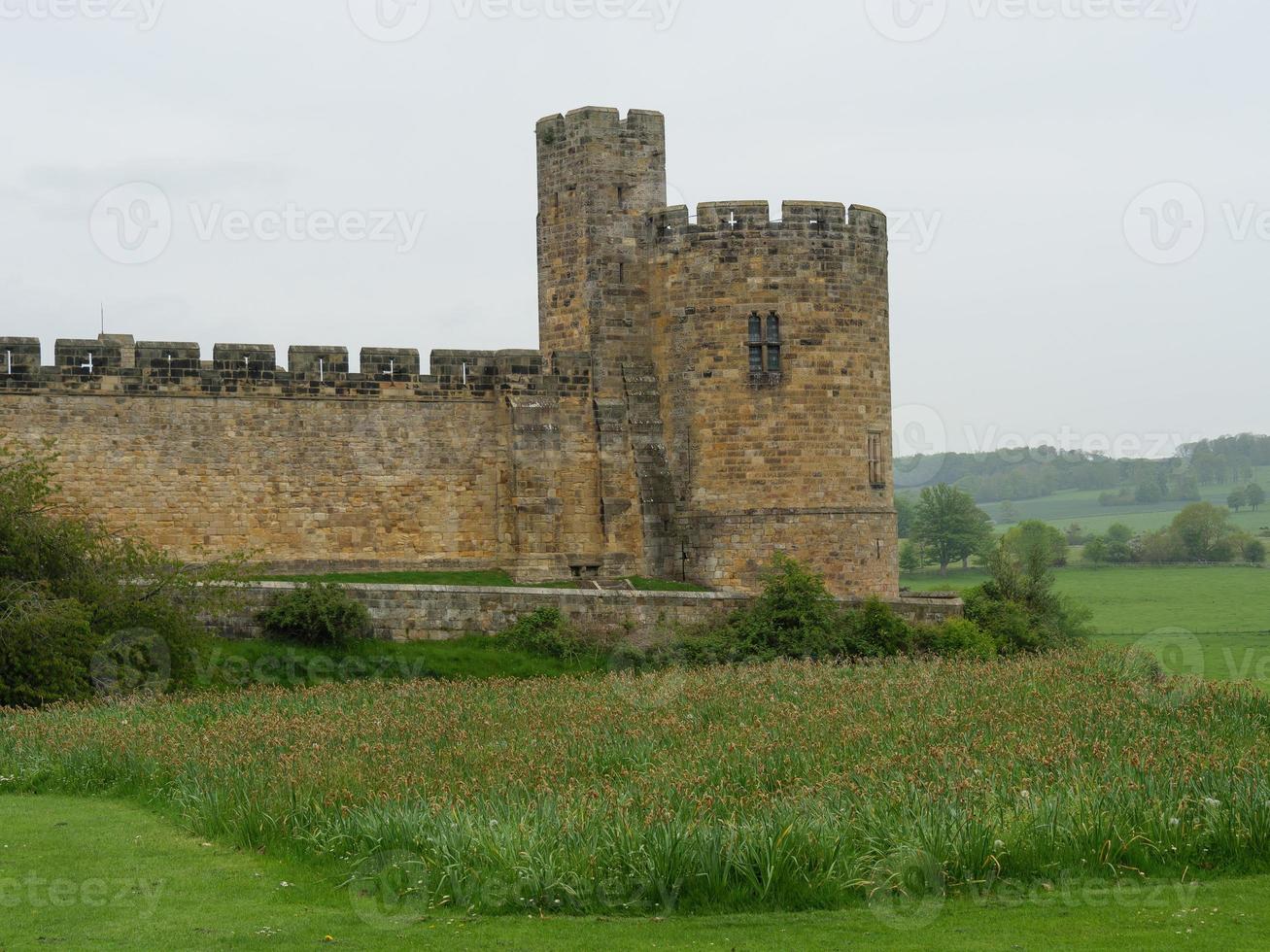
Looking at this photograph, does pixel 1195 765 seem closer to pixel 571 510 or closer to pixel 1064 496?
pixel 571 510

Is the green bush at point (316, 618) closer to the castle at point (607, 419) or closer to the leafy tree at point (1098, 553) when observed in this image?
the castle at point (607, 419)

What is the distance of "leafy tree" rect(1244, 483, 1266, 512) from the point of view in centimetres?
12388

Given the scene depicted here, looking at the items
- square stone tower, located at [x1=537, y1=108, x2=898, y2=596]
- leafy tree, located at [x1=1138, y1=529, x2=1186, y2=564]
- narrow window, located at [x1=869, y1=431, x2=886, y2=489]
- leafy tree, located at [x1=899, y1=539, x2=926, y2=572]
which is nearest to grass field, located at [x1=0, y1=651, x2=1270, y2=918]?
square stone tower, located at [x1=537, y1=108, x2=898, y2=596]

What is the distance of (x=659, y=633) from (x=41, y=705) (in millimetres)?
10449

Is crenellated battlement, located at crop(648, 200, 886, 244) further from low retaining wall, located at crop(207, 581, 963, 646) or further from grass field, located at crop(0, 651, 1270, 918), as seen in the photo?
grass field, located at crop(0, 651, 1270, 918)

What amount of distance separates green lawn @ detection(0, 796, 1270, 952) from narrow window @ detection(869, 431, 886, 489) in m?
19.1

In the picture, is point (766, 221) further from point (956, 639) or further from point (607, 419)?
point (956, 639)

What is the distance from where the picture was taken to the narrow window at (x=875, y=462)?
30766mm

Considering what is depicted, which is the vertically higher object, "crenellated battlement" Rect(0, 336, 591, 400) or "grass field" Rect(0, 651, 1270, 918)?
"crenellated battlement" Rect(0, 336, 591, 400)

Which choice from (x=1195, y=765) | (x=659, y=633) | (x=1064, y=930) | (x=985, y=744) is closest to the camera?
(x=1064, y=930)

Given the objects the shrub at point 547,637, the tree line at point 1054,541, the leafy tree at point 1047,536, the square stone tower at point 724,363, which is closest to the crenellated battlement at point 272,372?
the square stone tower at point 724,363

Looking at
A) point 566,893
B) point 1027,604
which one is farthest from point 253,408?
point 566,893

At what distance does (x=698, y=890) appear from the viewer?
37.4 feet

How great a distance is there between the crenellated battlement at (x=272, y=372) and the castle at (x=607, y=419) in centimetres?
4
